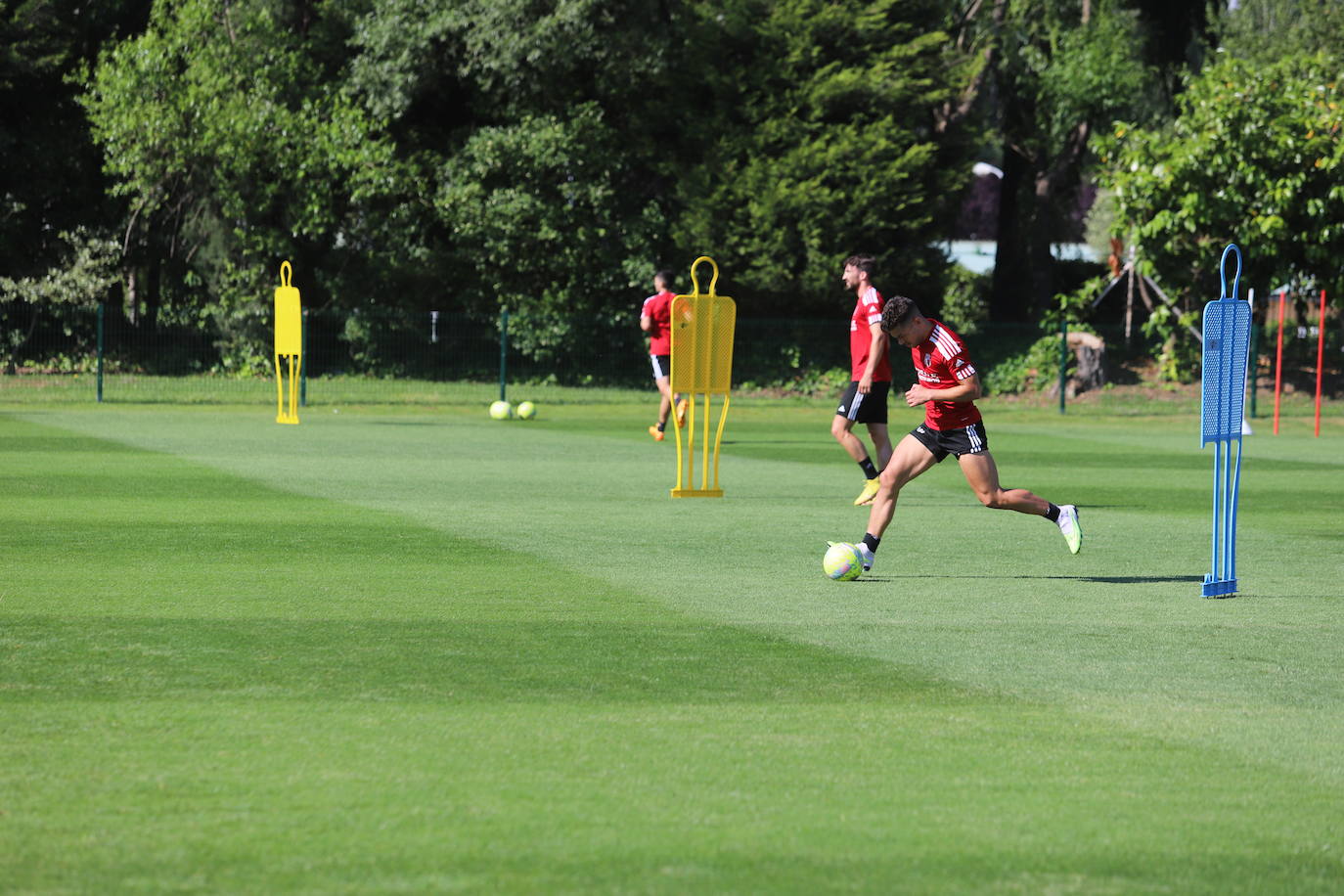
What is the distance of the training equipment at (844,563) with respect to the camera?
32.2ft

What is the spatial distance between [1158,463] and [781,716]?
15560mm

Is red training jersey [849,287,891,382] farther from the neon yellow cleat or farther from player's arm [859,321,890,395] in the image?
the neon yellow cleat

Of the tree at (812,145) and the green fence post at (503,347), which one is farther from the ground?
the tree at (812,145)

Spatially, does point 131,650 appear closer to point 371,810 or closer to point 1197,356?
point 371,810

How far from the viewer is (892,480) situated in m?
9.95

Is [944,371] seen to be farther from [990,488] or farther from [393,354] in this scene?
[393,354]

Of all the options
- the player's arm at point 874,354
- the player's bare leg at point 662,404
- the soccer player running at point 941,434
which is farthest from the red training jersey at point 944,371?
the player's bare leg at point 662,404

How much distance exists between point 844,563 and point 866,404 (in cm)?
477

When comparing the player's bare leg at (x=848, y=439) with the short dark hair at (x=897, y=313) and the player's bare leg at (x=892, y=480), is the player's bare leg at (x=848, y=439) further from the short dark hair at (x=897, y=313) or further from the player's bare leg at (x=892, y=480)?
the short dark hair at (x=897, y=313)

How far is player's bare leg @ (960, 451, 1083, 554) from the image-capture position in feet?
32.4

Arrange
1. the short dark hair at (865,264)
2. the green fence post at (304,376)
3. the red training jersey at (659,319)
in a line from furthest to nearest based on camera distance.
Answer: the green fence post at (304,376) → the red training jersey at (659,319) → the short dark hair at (865,264)

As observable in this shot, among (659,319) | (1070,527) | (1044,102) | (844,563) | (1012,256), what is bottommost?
(844,563)

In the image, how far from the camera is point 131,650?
7246 mm

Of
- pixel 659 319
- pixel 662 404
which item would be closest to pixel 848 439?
pixel 659 319
